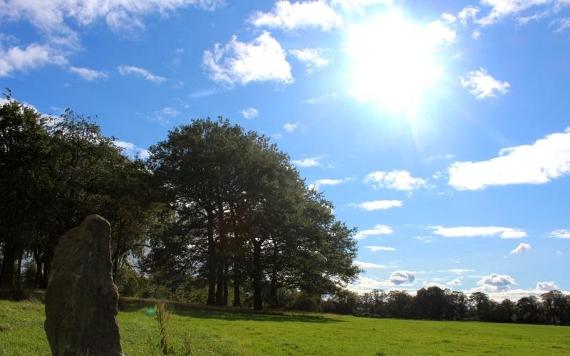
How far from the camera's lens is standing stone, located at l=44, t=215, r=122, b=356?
10.5 m

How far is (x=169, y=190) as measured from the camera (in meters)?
51.1

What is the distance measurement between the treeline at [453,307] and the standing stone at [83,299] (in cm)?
9091

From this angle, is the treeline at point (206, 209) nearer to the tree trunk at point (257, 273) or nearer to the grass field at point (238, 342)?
the tree trunk at point (257, 273)

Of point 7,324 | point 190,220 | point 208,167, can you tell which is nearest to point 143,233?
point 190,220

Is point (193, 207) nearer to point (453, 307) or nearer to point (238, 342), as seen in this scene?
point (238, 342)

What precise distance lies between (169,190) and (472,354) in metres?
34.4

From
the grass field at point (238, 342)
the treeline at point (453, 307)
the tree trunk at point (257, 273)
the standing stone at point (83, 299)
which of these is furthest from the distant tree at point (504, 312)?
the standing stone at point (83, 299)

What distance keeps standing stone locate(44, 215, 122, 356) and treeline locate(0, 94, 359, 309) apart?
34736 mm

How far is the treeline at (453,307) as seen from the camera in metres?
104

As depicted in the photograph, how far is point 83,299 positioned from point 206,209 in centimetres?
4270

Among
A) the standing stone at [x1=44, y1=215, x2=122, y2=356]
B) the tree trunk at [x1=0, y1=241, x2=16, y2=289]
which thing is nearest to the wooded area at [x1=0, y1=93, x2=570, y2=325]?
the tree trunk at [x1=0, y1=241, x2=16, y2=289]

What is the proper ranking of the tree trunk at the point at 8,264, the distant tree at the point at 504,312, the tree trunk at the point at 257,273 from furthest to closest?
the distant tree at the point at 504,312, the tree trunk at the point at 257,273, the tree trunk at the point at 8,264

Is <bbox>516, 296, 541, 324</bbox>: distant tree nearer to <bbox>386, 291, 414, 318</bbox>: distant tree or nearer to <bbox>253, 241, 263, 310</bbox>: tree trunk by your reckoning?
<bbox>386, 291, 414, 318</bbox>: distant tree

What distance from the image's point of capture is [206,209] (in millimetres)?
53219
